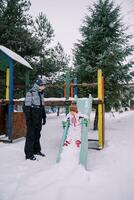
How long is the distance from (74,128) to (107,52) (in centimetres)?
766

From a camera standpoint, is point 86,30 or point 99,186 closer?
point 99,186

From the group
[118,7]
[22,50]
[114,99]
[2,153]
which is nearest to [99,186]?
[2,153]

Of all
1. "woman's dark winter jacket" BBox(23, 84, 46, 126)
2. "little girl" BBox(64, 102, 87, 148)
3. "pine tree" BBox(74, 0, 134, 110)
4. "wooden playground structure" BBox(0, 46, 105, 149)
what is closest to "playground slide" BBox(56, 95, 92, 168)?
"little girl" BBox(64, 102, 87, 148)

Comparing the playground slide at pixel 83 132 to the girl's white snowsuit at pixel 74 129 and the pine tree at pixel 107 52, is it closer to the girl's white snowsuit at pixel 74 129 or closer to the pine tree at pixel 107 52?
the girl's white snowsuit at pixel 74 129

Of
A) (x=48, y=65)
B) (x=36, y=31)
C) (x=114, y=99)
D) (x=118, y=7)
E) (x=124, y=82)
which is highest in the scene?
(x=36, y=31)

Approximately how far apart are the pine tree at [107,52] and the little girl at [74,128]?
6.97 m

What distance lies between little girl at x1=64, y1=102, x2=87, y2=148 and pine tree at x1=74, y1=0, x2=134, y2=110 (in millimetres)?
6967

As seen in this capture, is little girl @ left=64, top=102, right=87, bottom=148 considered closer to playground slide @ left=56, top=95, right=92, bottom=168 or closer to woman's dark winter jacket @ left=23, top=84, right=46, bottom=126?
playground slide @ left=56, top=95, right=92, bottom=168

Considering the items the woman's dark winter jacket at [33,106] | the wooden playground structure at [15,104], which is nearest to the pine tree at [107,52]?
the wooden playground structure at [15,104]

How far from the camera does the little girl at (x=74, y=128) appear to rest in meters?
4.84

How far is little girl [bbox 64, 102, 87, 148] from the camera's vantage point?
484 centimetres

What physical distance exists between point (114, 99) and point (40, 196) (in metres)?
9.53

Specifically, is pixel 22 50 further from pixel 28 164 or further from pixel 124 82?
pixel 28 164

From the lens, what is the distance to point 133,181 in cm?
403
